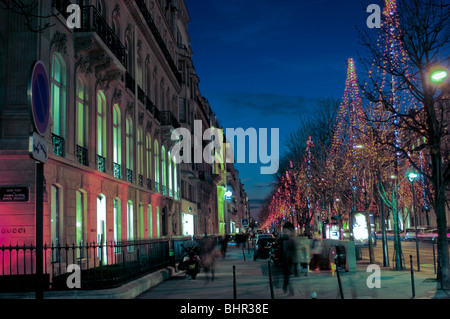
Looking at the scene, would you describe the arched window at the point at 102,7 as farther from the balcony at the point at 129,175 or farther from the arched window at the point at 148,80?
the arched window at the point at 148,80

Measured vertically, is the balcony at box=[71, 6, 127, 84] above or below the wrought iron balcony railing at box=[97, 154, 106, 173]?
above

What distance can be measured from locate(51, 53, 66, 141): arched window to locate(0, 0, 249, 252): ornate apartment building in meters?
0.04

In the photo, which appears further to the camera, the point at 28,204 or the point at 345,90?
the point at 345,90

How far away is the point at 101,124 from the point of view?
2347 cm

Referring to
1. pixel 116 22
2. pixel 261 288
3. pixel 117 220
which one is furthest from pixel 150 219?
pixel 261 288

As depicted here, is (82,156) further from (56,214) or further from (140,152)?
(140,152)

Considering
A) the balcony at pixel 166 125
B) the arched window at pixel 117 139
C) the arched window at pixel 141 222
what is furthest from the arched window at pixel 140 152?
the balcony at pixel 166 125

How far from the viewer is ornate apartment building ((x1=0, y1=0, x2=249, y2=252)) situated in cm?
1539

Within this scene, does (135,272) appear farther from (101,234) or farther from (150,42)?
(150,42)

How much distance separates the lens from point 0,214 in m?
15.0

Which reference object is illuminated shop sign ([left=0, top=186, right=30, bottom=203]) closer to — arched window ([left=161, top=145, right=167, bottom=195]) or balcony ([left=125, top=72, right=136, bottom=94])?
balcony ([left=125, top=72, right=136, bottom=94])

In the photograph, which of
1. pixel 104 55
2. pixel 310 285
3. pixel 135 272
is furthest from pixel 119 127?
pixel 310 285

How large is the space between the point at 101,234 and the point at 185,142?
26.5m

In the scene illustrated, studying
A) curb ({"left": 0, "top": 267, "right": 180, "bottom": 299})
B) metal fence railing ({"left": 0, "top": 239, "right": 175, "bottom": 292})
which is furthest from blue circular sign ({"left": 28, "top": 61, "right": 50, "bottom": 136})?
curb ({"left": 0, "top": 267, "right": 180, "bottom": 299})
